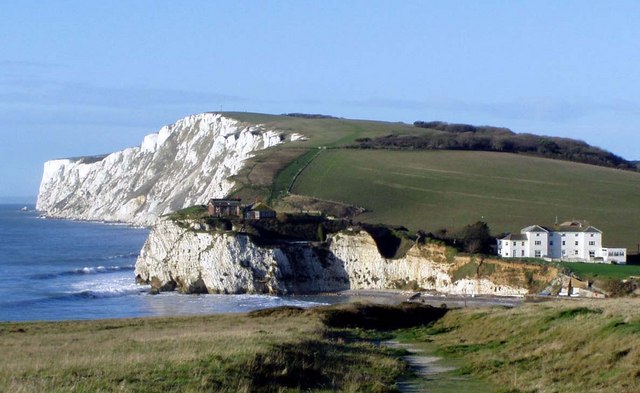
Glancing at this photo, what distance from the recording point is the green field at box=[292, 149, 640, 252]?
79500 mm

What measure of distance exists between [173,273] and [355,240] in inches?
509

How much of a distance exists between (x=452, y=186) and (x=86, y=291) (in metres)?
39.7

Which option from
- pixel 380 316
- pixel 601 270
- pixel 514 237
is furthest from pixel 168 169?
pixel 380 316

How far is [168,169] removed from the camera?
568 ft

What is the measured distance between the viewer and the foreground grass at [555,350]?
13.4 metres

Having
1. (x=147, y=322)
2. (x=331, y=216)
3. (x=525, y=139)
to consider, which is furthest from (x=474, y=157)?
(x=147, y=322)

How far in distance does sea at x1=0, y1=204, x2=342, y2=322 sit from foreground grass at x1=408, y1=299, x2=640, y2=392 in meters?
31.4

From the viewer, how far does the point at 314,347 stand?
17734 millimetres

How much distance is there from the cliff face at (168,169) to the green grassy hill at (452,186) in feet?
101

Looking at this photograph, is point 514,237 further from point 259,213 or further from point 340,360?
point 340,360

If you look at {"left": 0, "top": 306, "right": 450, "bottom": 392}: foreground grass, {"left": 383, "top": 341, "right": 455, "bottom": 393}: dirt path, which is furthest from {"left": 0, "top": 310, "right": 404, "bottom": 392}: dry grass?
{"left": 383, "top": 341, "right": 455, "bottom": 393}: dirt path

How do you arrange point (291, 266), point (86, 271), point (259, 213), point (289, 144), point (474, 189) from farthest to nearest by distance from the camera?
point (289, 144)
point (474, 189)
point (86, 271)
point (259, 213)
point (291, 266)

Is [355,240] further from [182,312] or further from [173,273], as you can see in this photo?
[182,312]

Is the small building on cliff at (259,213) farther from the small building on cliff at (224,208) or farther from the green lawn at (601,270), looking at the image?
the green lawn at (601,270)
